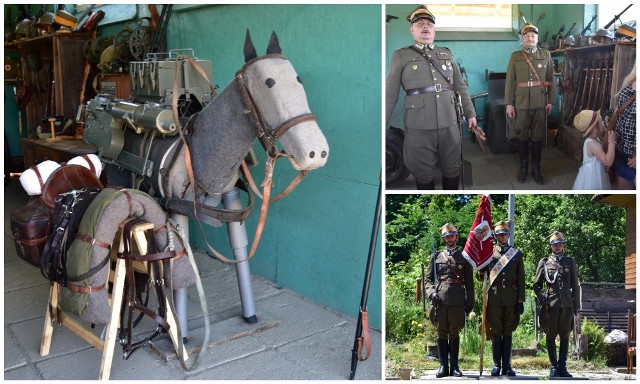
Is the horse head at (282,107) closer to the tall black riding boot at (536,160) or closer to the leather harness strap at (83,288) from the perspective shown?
the tall black riding boot at (536,160)

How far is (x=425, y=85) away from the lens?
4035 millimetres

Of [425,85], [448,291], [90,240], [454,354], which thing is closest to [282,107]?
[425,85]

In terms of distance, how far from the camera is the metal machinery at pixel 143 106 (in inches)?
176

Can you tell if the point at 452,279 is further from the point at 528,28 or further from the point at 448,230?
the point at 528,28

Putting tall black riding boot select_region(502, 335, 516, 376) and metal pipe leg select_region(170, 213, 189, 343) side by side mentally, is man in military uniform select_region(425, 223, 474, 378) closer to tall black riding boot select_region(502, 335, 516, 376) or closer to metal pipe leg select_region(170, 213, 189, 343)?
tall black riding boot select_region(502, 335, 516, 376)

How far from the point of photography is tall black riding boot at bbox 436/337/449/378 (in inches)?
152

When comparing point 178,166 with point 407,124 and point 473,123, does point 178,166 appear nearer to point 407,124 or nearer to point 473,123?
point 407,124

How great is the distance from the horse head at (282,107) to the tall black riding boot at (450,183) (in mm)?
660

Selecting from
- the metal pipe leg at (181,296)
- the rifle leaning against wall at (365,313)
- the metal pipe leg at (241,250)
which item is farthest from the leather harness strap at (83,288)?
the rifle leaning against wall at (365,313)

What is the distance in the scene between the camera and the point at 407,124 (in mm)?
4059

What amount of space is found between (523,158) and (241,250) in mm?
2024

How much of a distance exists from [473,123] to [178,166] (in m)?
1.78

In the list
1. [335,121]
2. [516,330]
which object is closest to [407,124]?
[335,121]

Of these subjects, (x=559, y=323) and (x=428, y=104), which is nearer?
(x=559, y=323)
